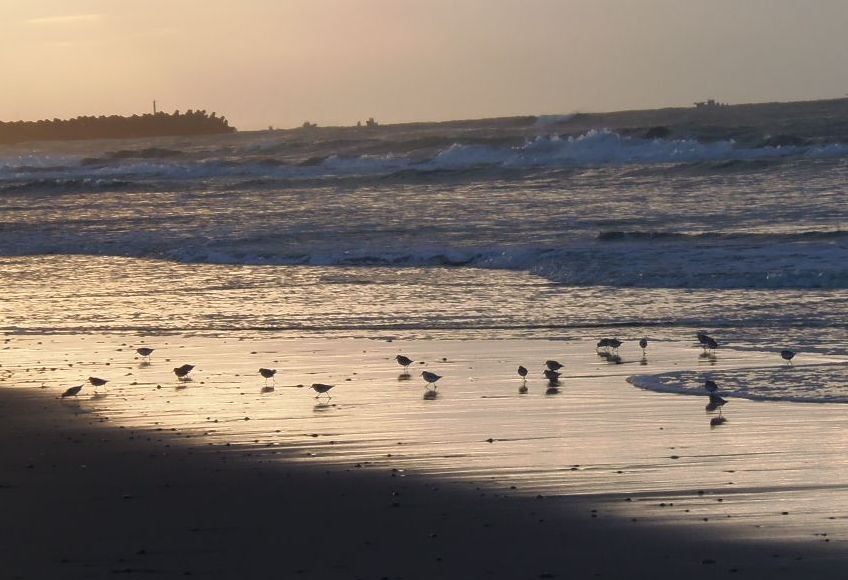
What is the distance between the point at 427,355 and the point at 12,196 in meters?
36.1

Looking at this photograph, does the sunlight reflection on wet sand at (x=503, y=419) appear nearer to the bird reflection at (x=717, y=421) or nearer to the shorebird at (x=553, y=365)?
the bird reflection at (x=717, y=421)

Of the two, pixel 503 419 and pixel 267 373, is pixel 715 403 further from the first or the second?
pixel 267 373

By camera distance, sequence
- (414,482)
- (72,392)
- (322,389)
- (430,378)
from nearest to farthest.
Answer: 1. (414,482)
2. (322,389)
3. (72,392)
4. (430,378)

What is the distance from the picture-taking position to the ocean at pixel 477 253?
1443cm

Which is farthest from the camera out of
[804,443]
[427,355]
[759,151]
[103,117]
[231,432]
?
[103,117]

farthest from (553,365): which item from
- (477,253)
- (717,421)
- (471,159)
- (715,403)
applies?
(471,159)

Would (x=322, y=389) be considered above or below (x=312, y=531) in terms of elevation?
below

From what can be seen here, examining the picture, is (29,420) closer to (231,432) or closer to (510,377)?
(231,432)

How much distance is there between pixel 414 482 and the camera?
714cm

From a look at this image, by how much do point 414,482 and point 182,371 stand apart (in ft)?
14.6

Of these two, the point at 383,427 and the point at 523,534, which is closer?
the point at 523,534

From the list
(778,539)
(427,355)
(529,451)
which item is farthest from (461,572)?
(427,355)

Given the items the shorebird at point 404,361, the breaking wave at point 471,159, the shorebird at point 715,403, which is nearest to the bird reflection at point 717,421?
the shorebird at point 715,403

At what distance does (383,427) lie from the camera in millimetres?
8828
